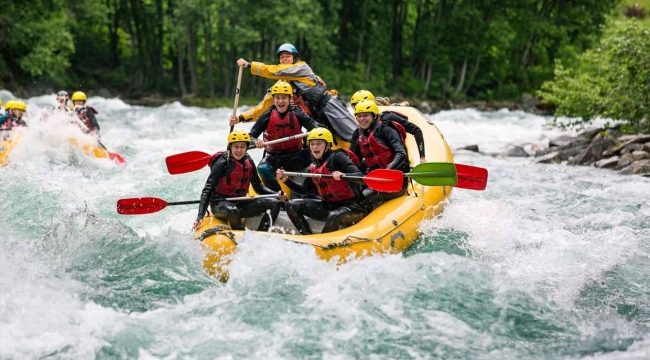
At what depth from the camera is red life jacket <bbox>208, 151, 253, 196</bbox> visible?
639 centimetres

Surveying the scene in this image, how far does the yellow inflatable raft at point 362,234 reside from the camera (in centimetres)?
575

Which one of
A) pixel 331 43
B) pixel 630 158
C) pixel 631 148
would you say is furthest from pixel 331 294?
pixel 331 43

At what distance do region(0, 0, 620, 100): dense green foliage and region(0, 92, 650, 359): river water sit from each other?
654 inches

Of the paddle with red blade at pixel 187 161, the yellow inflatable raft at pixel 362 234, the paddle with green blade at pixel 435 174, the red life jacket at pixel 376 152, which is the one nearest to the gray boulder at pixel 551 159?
the yellow inflatable raft at pixel 362 234

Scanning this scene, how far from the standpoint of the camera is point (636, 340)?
482 centimetres

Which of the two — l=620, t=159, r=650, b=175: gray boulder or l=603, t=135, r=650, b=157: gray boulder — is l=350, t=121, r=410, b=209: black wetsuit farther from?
l=603, t=135, r=650, b=157: gray boulder

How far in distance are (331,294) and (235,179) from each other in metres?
1.64

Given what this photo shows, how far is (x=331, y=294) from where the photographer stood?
526cm

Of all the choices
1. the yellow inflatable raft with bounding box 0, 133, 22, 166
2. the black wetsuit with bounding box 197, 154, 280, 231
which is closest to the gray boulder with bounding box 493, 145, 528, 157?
the yellow inflatable raft with bounding box 0, 133, 22, 166

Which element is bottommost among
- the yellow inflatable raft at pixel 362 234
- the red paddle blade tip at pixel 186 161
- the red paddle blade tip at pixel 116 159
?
the red paddle blade tip at pixel 116 159

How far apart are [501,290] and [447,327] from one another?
72 cm

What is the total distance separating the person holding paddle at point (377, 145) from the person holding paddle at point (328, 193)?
0.42m

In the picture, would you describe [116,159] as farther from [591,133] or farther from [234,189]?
[591,133]

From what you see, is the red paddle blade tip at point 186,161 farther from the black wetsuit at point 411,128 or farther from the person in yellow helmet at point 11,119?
the person in yellow helmet at point 11,119
